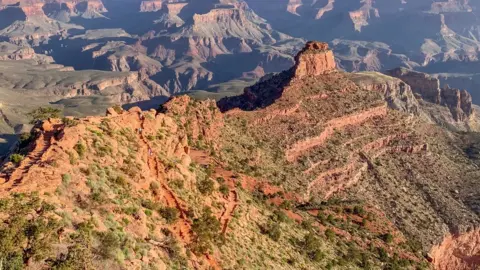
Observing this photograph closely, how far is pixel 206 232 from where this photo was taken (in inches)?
1323

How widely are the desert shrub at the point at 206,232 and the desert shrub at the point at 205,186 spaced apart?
9.42 ft

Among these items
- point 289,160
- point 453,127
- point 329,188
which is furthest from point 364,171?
point 453,127

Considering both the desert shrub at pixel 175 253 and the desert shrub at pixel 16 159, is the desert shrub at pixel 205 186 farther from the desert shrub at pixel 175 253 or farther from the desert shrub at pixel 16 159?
the desert shrub at pixel 16 159

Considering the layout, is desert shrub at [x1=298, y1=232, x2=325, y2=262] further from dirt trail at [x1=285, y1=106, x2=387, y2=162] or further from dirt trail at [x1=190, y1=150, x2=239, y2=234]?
dirt trail at [x1=285, y1=106, x2=387, y2=162]

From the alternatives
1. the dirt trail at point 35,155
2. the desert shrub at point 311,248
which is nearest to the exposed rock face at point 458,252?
the desert shrub at point 311,248

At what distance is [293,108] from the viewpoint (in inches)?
3457

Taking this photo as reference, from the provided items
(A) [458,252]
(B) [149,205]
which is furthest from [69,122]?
(A) [458,252]

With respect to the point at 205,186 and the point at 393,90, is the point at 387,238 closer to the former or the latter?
the point at 205,186

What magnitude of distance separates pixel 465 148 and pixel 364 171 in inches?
1582

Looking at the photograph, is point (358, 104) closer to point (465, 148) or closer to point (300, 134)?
point (300, 134)

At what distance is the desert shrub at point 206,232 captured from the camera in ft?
105

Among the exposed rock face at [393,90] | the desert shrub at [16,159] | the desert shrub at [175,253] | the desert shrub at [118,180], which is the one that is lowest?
the exposed rock face at [393,90]

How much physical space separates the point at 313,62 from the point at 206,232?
7526 centimetres

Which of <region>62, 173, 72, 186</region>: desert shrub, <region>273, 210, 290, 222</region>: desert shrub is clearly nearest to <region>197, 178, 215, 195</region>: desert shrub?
<region>273, 210, 290, 222</region>: desert shrub
